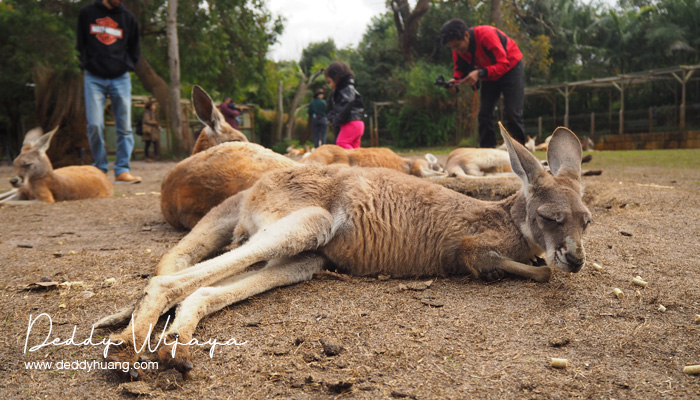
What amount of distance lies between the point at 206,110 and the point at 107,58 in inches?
104

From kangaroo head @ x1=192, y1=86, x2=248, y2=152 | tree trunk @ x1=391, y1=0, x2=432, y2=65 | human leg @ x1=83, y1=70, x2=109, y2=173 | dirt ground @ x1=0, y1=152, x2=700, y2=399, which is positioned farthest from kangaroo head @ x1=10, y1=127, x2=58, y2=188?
tree trunk @ x1=391, y1=0, x2=432, y2=65

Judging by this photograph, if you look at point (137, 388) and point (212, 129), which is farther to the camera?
point (212, 129)

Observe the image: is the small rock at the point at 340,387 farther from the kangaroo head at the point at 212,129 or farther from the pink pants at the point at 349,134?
the pink pants at the point at 349,134

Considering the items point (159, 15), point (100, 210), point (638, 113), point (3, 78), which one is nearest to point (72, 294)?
point (100, 210)

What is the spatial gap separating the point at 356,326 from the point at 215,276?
2.09 ft

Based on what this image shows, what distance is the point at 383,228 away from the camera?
8.86 ft

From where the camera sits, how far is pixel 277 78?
25781 millimetres

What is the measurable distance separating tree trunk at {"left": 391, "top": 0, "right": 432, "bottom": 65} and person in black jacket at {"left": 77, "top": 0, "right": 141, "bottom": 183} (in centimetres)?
1853

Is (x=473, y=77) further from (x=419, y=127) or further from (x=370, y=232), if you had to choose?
(x=419, y=127)

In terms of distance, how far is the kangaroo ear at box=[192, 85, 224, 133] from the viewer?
4.47 metres

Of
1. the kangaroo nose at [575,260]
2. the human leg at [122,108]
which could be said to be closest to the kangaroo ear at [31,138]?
the human leg at [122,108]

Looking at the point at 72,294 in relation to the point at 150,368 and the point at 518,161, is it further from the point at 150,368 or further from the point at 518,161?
the point at 518,161

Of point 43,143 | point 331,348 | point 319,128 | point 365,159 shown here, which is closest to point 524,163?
point 331,348

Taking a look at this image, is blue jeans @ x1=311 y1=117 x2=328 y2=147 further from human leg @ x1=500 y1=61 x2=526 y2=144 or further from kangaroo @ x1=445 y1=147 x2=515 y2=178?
human leg @ x1=500 y1=61 x2=526 y2=144
